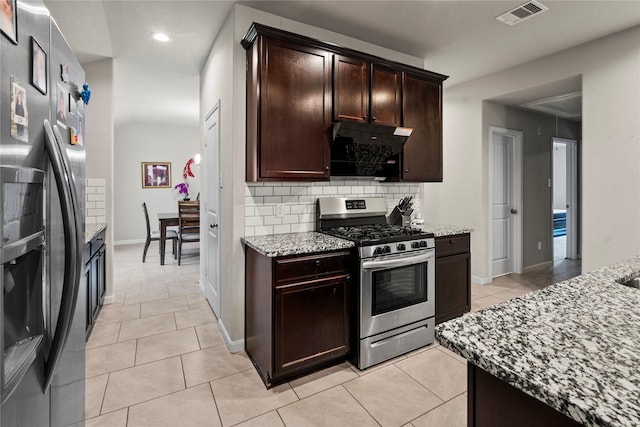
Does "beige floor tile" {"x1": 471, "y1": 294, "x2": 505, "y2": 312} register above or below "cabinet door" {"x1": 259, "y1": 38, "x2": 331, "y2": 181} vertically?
below

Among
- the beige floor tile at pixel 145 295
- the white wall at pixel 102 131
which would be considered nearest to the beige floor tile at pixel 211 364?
the beige floor tile at pixel 145 295

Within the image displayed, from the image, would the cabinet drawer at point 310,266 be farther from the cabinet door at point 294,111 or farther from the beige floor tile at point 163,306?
the beige floor tile at point 163,306

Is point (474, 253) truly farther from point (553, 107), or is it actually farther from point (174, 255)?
point (174, 255)

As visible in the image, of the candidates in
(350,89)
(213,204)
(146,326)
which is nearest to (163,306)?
(146,326)

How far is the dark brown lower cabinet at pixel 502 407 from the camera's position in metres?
0.65

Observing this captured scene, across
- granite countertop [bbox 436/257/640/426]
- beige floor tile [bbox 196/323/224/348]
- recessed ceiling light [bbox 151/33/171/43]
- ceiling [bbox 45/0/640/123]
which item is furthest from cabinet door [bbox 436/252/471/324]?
recessed ceiling light [bbox 151/33/171/43]

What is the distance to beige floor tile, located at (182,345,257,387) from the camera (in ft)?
7.44

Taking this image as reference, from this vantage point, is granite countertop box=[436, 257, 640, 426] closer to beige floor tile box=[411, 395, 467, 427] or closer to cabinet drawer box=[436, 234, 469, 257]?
beige floor tile box=[411, 395, 467, 427]

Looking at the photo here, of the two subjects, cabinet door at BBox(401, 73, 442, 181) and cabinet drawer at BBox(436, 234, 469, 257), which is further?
cabinet door at BBox(401, 73, 442, 181)

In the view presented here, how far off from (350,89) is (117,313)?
127 inches

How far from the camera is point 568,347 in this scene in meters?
0.73

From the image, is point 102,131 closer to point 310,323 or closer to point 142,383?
point 142,383

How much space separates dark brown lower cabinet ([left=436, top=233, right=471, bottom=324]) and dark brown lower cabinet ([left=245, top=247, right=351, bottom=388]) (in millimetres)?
1058

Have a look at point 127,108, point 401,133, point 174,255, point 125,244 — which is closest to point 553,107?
point 401,133
